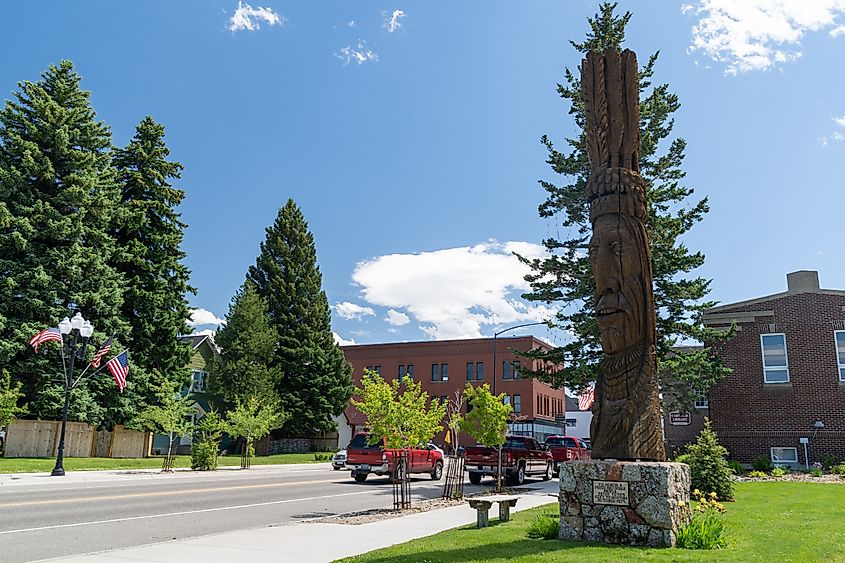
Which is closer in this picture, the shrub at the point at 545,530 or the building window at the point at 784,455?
the shrub at the point at 545,530

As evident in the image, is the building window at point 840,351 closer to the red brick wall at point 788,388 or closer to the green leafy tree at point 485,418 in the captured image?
the red brick wall at point 788,388

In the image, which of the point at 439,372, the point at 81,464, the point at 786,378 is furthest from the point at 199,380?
the point at 786,378

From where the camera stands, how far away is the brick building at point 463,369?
230 feet

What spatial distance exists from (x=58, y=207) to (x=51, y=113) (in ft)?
16.1

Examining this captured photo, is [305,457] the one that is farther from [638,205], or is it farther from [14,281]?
[638,205]

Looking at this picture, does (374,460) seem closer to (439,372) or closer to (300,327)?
(300,327)

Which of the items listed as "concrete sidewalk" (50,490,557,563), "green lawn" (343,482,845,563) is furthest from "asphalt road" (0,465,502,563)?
"green lawn" (343,482,845,563)

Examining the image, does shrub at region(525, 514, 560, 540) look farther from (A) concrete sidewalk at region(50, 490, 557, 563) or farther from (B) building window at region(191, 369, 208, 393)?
(B) building window at region(191, 369, 208, 393)

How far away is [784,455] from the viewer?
28234 millimetres

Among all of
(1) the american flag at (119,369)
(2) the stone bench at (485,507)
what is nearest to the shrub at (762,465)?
(2) the stone bench at (485,507)

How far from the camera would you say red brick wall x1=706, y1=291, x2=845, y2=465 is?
27.7 meters

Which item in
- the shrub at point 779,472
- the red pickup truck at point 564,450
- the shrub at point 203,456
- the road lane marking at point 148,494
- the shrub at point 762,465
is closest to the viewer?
the road lane marking at point 148,494

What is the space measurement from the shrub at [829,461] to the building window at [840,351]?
10.5ft

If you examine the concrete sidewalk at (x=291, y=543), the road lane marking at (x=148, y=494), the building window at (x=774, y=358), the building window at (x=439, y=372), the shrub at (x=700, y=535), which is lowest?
the road lane marking at (x=148, y=494)
